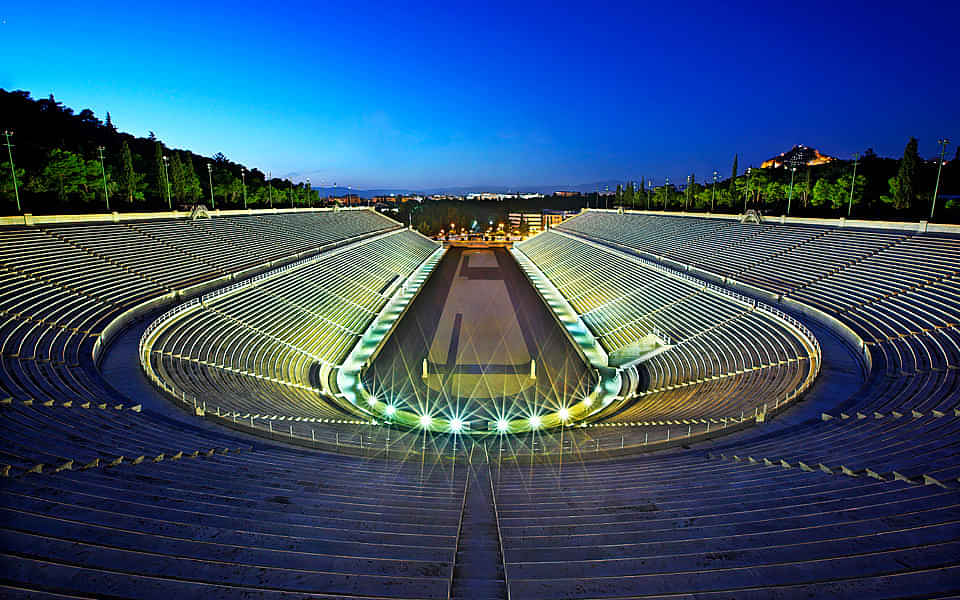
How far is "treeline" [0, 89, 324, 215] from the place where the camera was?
3362cm

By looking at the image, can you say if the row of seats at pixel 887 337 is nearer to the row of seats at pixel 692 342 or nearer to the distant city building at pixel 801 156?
the row of seats at pixel 692 342

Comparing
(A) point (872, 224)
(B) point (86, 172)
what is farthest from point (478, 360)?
(B) point (86, 172)

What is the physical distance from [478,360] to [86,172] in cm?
3864

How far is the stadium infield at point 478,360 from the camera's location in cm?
1559

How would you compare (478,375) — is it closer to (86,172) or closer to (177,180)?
(86,172)

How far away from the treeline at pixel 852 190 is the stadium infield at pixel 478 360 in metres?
23.6

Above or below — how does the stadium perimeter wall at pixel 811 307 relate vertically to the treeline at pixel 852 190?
below

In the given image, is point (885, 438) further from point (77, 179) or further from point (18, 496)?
point (77, 179)

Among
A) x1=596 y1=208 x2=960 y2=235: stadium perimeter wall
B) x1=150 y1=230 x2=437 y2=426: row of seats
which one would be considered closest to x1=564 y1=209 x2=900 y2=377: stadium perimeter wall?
x1=596 y1=208 x2=960 y2=235: stadium perimeter wall

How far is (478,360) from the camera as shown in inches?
782

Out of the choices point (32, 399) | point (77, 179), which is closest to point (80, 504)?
point (32, 399)

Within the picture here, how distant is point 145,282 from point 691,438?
21833 millimetres

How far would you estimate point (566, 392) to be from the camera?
16391mm

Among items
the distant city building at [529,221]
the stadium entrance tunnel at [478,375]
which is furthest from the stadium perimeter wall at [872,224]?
the distant city building at [529,221]
